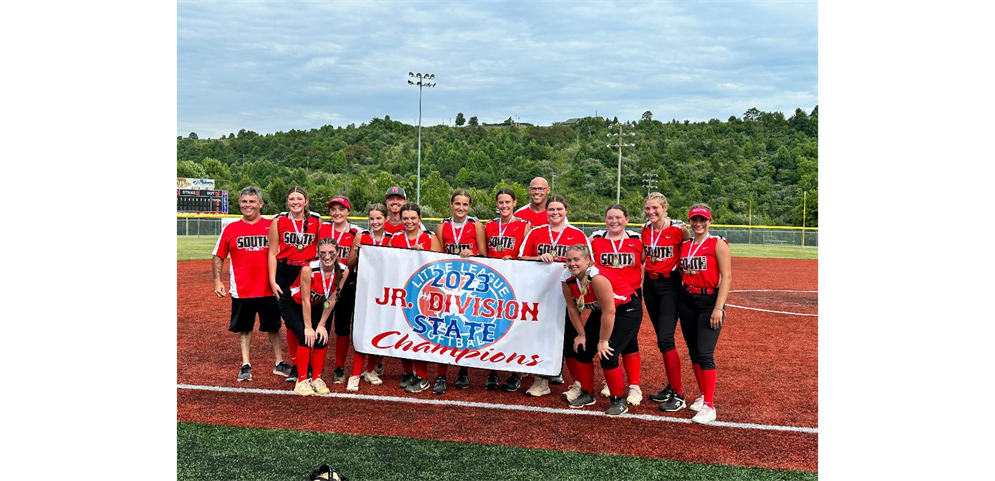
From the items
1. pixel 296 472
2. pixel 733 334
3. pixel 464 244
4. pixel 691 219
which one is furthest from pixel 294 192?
pixel 733 334

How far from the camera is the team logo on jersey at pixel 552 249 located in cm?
620

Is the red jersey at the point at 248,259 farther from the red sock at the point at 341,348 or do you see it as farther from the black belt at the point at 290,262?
the red sock at the point at 341,348

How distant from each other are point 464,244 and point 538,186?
950 mm

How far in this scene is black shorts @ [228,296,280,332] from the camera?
6.70 meters

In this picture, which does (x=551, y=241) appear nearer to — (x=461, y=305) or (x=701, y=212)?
(x=461, y=305)

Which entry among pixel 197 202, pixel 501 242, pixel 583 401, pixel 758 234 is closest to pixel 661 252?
pixel 583 401

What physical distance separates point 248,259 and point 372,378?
1.75m

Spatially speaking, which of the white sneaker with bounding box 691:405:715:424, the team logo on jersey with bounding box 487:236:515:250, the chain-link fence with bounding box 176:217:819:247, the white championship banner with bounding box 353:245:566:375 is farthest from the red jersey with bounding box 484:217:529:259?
the chain-link fence with bounding box 176:217:819:247

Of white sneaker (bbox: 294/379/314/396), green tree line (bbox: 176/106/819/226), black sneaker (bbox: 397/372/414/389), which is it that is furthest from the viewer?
green tree line (bbox: 176/106/819/226)

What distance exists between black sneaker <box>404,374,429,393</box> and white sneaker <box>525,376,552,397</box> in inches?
39.1

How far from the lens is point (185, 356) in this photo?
758cm

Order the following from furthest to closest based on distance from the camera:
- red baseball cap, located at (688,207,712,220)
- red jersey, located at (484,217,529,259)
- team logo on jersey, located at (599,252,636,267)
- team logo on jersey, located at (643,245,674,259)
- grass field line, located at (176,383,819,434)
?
red jersey, located at (484,217,529,259), team logo on jersey, located at (643,245,674,259), team logo on jersey, located at (599,252,636,267), red baseball cap, located at (688,207,712,220), grass field line, located at (176,383,819,434)

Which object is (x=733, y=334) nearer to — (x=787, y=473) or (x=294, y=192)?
(x=787, y=473)

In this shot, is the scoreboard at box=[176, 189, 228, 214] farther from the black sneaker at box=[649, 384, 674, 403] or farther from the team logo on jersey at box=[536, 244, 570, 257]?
the black sneaker at box=[649, 384, 674, 403]
